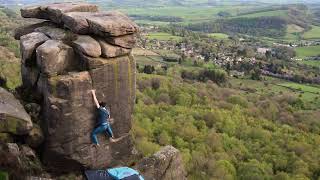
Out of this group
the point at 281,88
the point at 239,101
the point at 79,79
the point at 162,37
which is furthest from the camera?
the point at 162,37

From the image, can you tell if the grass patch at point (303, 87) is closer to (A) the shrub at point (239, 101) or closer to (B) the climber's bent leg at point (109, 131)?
(A) the shrub at point (239, 101)

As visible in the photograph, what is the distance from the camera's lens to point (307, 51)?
192m

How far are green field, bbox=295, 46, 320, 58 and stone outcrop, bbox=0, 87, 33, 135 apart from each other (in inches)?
6849

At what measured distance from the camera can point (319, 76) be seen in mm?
145250

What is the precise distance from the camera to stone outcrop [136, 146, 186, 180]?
918 inches

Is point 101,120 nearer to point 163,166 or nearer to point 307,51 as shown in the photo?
point 163,166

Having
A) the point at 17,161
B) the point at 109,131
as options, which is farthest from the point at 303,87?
the point at 17,161

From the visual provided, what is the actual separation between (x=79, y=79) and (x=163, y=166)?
6.28m

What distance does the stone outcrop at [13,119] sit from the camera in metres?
20.2

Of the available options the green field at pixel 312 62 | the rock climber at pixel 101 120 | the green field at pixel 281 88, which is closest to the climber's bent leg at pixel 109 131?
the rock climber at pixel 101 120

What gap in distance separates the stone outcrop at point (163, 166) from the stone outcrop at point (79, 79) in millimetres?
1229

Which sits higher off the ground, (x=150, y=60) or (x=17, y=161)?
(x=17, y=161)

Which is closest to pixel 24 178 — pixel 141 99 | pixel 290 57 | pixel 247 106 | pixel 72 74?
pixel 72 74

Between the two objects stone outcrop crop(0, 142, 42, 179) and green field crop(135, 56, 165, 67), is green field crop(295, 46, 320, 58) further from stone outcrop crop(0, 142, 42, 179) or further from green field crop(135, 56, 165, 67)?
stone outcrop crop(0, 142, 42, 179)
